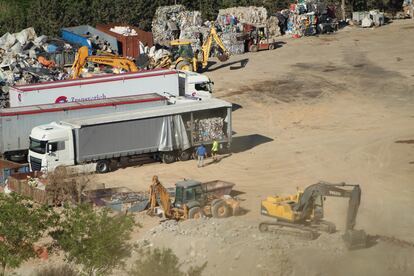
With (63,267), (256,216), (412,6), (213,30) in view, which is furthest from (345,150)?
(412,6)

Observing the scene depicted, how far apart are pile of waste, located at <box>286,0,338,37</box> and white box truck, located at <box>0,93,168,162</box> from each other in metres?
32.9

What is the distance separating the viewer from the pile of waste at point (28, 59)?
5516 centimetres

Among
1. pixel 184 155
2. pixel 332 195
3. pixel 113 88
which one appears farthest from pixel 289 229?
pixel 113 88

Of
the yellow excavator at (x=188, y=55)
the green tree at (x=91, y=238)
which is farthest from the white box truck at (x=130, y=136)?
the yellow excavator at (x=188, y=55)

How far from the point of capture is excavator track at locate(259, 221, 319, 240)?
28391 millimetres

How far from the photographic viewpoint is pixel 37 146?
39.8 metres

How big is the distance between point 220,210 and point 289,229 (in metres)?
4.47

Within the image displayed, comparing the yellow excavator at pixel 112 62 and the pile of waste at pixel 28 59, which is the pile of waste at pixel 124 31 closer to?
the pile of waste at pixel 28 59

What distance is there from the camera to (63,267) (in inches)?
1103

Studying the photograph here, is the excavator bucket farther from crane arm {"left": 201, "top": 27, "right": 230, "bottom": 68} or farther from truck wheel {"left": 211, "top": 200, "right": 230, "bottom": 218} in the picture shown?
crane arm {"left": 201, "top": 27, "right": 230, "bottom": 68}

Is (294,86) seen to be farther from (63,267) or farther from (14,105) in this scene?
(63,267)

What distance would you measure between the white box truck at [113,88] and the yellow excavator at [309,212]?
1930cm

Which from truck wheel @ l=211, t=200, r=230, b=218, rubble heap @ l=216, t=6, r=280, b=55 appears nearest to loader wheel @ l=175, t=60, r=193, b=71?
rubble heap @ l=216, t=6, r=280, b=55

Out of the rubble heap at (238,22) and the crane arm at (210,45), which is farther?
the rubble heap at (238,22)
